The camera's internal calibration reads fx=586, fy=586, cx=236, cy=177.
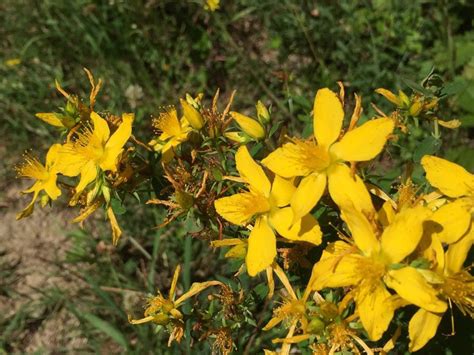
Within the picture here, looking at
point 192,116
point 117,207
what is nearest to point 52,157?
point 117,207

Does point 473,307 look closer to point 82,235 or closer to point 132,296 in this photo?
point 132,296

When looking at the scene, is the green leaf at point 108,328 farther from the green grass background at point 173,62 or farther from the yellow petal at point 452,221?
the yellow petal at point 452,221

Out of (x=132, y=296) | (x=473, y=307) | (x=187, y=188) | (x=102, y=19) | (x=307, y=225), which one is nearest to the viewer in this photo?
(x=307, y=225)

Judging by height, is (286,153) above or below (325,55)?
above

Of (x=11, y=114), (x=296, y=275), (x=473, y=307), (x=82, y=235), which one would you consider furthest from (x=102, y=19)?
(x=473, y=307)

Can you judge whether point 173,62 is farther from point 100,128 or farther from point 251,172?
point 251,172

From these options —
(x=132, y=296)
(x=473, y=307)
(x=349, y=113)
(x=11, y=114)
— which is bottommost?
(x=132, y=296)
